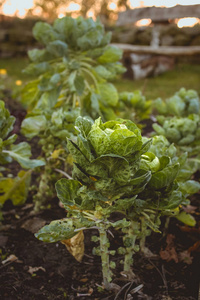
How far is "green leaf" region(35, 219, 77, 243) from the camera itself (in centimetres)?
97

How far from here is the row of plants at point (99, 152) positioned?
908mm

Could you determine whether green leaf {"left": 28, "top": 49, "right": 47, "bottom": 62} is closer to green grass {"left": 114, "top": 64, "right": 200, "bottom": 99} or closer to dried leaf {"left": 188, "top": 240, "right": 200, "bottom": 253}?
dried leaf {"left": 188, "top": 240, "right": 200, "bottom": 253}

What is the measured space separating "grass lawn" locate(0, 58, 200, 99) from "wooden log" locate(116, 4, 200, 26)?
117 centimetres

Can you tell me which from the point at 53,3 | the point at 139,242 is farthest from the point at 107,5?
the point at 139,242

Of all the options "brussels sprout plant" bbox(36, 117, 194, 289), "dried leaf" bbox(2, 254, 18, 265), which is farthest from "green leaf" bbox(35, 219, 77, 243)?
"dried leaf" bbox(2, 254, 18, 265)

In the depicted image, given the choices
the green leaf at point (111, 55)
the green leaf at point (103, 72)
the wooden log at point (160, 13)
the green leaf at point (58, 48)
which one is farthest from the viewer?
the wooden log at point (160, 13)

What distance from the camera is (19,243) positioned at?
1467mm

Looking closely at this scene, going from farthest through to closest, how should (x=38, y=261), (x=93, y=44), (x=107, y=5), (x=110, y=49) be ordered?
(x=107, y=5), (x=110, y=49), (x=93, y=44), (x=38, y=261)

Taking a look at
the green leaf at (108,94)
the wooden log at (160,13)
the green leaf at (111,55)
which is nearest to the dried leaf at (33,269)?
the green leaf at (108,94)

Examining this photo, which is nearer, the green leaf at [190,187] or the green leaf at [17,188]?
the green leaf at [190,187]

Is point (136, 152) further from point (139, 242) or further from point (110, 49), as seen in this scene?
point (110, 49)

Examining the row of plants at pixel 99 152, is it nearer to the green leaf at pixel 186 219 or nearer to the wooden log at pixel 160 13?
the green leaf at pixel 186 219

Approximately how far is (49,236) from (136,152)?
0.38m

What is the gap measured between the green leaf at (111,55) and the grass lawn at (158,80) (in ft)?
7.69
